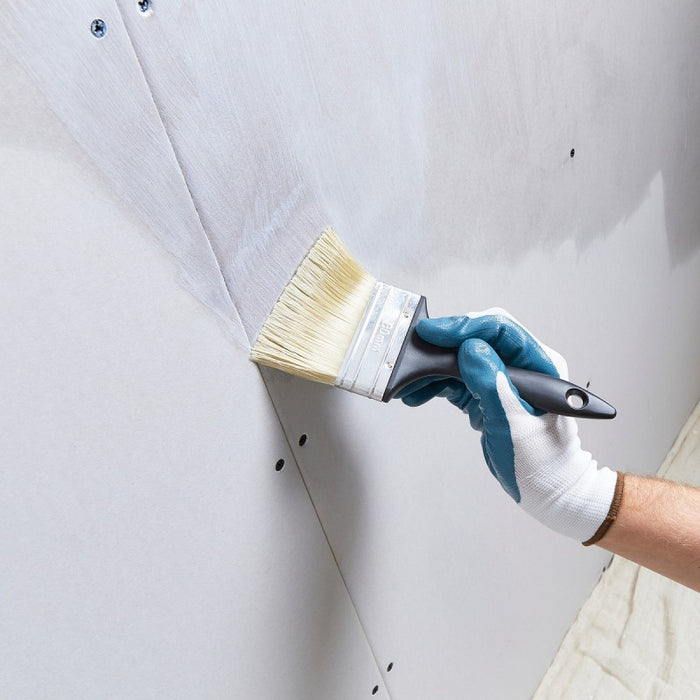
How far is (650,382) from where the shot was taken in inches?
66.1

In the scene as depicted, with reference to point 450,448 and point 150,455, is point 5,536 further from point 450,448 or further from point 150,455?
point 450,448

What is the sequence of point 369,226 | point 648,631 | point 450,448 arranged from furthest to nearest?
point 648,631 → point 450,448 → point 369,226

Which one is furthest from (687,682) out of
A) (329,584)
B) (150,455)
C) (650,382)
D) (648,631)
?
(150,455)

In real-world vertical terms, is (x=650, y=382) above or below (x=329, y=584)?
above

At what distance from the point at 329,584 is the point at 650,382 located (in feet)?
3.75

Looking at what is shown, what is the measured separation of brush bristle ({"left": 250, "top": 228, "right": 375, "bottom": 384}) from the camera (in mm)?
639

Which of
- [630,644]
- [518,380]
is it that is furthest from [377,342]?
[630,644]

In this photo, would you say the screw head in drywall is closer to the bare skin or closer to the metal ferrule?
the metal ferrule

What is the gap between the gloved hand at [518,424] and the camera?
2.20 ft

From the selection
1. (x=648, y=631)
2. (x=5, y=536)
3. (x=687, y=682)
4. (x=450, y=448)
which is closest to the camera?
(x=5, y=536)

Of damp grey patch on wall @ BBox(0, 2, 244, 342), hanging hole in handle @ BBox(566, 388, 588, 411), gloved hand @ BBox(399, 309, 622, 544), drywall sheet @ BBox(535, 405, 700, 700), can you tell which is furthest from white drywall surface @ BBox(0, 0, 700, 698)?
drywall sheet @ BBox(535, 405, 700, 700)

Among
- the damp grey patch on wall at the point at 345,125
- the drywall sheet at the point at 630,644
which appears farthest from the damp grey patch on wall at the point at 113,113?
the drywall sheet at the point at 630,644

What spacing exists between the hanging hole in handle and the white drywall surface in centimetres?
22

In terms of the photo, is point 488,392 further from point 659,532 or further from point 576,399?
point 659,532
